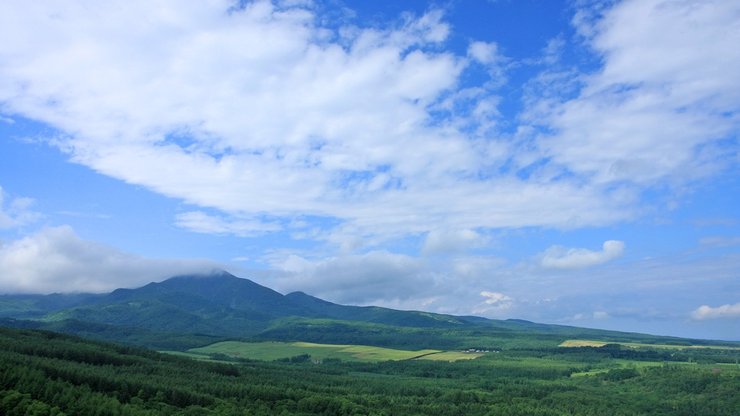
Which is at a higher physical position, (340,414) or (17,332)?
(17,332)

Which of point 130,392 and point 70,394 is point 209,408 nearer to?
point 130,392

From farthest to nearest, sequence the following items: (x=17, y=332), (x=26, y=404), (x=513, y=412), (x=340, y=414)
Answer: (x=17, y=332) → (x=513, y=412) → (x=340, y=414) → (x=26, y=404)

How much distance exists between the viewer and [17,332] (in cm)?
17912

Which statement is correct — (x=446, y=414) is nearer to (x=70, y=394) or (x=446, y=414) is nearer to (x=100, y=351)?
(x=70, y=394)

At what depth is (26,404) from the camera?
7738cm

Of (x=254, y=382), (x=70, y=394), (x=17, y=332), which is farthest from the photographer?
(x=17, y=332)

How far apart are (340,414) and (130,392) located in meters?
45.5

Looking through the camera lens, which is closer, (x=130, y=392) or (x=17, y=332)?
(x=130, y=392)

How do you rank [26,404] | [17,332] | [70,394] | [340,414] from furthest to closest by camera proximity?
1. [17,332]
2. [340,414]
3. [70,394]
4. [26,404]

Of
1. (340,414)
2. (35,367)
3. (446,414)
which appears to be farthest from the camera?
(446,414)

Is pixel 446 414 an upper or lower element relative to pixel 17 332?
lower

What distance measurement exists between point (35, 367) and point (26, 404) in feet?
122

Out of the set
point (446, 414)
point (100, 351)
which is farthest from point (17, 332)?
point (446, 414)

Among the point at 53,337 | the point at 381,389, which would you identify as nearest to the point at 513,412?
the point at 381,389
